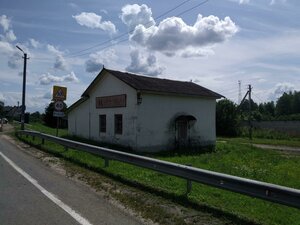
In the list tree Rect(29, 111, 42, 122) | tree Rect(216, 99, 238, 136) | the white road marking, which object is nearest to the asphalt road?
the white road marking

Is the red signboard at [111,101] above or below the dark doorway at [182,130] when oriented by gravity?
above

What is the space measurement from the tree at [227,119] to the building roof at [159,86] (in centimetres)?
2233

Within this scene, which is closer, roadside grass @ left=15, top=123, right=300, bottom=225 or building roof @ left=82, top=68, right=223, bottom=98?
roadside grass @ left=15, top=123, right=300, bottom=225

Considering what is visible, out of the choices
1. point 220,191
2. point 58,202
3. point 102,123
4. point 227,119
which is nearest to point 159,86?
point 102,123

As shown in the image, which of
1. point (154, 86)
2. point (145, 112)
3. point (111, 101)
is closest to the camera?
point (145, 112)

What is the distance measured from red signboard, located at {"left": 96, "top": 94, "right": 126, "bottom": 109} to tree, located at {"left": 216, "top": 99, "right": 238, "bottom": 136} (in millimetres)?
27565

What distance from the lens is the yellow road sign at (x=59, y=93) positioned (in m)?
20.3

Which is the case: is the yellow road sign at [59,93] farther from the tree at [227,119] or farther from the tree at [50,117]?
the tree at [50,117]

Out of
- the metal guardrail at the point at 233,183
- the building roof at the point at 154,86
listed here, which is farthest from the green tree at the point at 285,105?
the metal guardrail at the point at 233,183

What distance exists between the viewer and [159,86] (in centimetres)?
2353

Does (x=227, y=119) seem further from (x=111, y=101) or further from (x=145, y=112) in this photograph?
(x=145, y=112)

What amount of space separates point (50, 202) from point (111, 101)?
53.3 feet

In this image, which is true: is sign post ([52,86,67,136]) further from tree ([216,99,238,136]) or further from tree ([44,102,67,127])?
tree ([44,102,67,127])

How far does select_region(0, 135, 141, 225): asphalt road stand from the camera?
6661 millimetres
